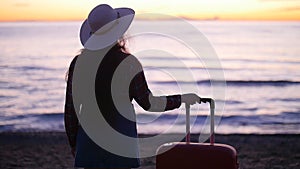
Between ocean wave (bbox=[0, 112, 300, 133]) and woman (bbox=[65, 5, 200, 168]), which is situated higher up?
woman (bbox=[65, 5, 200, 168])

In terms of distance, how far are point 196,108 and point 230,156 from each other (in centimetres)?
1199

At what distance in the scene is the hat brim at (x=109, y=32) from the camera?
378 cm

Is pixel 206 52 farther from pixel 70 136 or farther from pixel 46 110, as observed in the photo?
pixel 70 136

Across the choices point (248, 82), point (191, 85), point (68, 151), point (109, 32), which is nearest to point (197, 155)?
point (109, 32)

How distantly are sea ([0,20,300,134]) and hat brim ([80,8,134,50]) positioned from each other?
0.22ft

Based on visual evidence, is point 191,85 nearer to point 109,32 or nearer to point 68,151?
point 68,151

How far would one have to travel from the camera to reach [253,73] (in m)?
27.2

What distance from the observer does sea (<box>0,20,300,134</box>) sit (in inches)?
531

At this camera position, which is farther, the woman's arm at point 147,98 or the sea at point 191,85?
the sea at point 191,85

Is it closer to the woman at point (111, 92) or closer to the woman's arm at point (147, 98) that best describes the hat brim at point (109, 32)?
the woman at point (111, 92)

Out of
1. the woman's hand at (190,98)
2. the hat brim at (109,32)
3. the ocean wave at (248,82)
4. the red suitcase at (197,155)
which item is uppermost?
the hat brim at (109,32)

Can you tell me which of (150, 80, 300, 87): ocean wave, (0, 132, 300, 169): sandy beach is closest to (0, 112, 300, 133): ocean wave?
(0, 132, 300, 169): sandy beach

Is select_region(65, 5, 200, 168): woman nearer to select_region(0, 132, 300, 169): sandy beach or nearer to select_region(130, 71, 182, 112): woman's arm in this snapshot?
select_region(130, 71, 182, 112): woman's arm

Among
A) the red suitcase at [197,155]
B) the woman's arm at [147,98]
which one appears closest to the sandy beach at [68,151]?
the red suitcase at [197,155]
